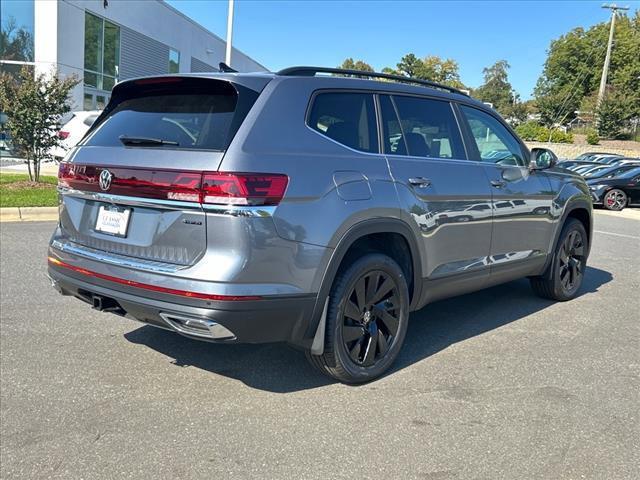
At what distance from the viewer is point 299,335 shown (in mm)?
3254

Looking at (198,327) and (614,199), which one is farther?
(614,199)

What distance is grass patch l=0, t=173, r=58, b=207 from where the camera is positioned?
1014 cm

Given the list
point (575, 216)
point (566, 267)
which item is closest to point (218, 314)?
point (566, 267)

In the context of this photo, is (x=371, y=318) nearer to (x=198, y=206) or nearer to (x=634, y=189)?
(x=198, y=206)

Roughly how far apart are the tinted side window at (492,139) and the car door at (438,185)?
→ 0.79 feet

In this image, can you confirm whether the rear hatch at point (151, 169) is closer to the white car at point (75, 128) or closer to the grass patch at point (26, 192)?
the grass patch at point (26, 192)

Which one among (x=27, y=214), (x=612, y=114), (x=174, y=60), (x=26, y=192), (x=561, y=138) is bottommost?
(x=27, y=214)

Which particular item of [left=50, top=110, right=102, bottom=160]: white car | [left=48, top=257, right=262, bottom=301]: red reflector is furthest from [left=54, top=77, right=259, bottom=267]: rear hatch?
[left=50, top=110, right=102, bottom=160]: white car

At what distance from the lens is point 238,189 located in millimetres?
2904

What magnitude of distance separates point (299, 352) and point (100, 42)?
21838 mm

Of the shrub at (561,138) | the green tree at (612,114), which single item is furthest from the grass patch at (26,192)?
the green tree at (612,114)

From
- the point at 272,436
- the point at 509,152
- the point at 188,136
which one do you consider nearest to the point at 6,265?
the point at 188,136

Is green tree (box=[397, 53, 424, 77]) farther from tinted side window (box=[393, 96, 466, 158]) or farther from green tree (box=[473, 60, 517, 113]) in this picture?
tinted side window (box=[393, 96, 466, 158])

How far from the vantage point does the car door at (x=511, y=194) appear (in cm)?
466
